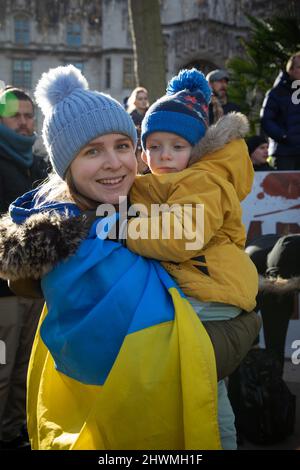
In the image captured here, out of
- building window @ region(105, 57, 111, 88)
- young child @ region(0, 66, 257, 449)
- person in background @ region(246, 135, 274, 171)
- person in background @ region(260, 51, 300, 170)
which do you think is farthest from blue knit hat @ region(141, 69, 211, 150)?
building window @ region(105, 57, 111, 88)

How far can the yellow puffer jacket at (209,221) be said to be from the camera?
72.3 inches

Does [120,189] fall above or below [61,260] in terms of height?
→ above

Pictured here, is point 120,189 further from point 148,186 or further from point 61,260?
point 61,260

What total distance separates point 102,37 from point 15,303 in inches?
1572

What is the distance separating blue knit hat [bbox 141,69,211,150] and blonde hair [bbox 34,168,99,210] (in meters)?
0.45

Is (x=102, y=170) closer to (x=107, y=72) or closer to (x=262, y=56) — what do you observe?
(x=262, y=56)

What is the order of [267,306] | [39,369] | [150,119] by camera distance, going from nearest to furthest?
1. [39,369]
2. [150,119]
3. [267,306]

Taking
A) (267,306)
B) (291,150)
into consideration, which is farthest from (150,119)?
(291,150)

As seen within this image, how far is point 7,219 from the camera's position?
6.60 ft

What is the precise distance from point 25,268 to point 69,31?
42484 millimetres

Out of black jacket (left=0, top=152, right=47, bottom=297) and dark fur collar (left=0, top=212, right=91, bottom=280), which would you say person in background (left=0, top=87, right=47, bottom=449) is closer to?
black jacket (left=0, top=152, right=47, bottom=297)

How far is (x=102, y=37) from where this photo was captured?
40.7 metres

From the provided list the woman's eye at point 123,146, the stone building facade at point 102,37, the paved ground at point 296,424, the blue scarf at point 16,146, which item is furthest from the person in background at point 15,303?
the stone building facade at point 102,37

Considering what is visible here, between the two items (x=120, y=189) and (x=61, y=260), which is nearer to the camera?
(x=61, y=260)
